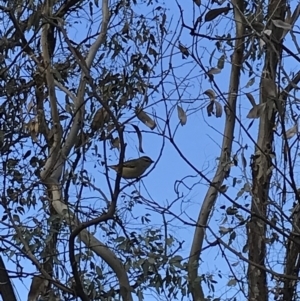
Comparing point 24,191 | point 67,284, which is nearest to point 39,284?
point 67,284

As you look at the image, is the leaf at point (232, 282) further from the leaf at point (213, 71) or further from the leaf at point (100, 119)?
the leaf at point (213, 71)

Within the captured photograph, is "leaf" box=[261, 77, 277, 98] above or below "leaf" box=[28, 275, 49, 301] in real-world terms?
below

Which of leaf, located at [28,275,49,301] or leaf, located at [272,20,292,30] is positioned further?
leaf, located at [28,275,49,301]

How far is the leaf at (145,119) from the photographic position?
7.92ft

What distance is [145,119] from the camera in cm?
245

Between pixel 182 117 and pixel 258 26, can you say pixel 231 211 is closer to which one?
pixel 182 117

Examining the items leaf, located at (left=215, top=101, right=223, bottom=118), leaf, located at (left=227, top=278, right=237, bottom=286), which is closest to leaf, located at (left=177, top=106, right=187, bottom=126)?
leaf, located at (left=215, top=101, right=223, bottom=118)

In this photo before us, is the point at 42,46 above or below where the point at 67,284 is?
above

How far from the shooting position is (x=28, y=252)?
2807 mm

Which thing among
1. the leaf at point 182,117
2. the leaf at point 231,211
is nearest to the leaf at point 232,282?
the leaf at point 231,211

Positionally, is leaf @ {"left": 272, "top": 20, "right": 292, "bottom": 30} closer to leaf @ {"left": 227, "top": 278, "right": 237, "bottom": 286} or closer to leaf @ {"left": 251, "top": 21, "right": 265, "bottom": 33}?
leaf @ {"left": 251, "top": 21, "right": 265, "bottom": 33}

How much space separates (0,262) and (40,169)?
59 centimetres

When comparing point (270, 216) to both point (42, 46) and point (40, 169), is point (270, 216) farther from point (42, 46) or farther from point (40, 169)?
point (42, 46)

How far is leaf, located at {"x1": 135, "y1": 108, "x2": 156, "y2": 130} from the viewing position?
2.41 metres
